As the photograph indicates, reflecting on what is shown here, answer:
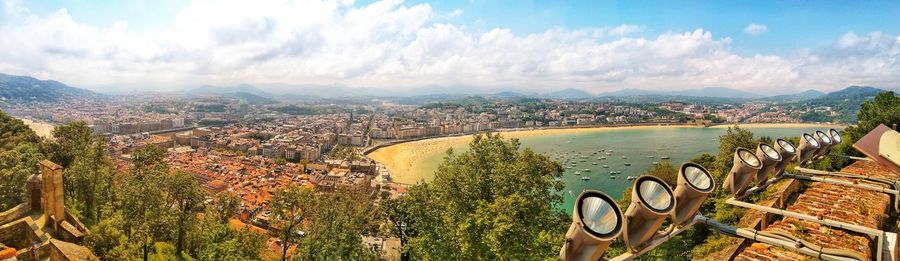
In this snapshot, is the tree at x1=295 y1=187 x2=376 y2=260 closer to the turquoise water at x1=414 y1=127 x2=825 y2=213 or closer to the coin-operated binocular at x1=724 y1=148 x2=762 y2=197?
the coin-operated binocular at x1=724 y1=148 x2=762 y2=197

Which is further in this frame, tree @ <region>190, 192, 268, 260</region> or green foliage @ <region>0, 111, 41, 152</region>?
green foliage @ <region>0, 111, 41, 152</region>

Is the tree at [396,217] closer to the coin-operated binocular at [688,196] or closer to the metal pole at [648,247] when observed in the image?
the coin-operated binocular at [688,196]

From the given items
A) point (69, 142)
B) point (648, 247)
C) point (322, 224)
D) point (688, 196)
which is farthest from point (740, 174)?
point (69, 142)

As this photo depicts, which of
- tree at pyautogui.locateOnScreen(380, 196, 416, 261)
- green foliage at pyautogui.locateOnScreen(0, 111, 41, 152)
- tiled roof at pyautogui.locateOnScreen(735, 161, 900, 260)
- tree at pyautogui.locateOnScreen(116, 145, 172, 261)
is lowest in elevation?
tree at pyautogui.locateOnScreen(380, 196, 416, 261)

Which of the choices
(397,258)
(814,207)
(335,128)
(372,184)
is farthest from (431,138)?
(814,207)

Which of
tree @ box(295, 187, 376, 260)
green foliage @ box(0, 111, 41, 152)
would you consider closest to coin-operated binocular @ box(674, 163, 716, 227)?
tree @ box(295, 187, 376, 260)

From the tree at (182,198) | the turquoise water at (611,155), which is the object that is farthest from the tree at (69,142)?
the turquoise water at (611,155)

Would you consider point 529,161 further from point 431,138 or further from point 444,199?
point 431,138
